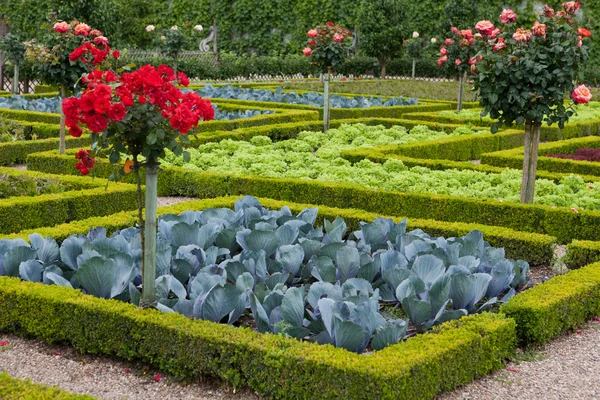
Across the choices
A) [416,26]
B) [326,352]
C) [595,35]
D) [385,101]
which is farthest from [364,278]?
[416,26]

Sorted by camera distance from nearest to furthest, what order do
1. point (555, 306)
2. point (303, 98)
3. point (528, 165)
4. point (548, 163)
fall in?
1. point (555, 306)
2. point (528, 165)
3. point (548, 163)
4. point (303, 98)

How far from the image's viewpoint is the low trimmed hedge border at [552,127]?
16156mm

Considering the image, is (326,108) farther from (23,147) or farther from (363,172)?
(23,147)

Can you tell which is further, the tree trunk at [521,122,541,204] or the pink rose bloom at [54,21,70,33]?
the pink rose bloom at [54,21,70,33]

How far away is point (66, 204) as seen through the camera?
27.8 ft

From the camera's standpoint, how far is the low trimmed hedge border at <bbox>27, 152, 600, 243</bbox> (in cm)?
813

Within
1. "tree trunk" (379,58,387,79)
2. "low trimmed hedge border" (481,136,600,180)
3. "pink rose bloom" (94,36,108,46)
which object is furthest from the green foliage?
"tree trunk" (379,58,387,79)

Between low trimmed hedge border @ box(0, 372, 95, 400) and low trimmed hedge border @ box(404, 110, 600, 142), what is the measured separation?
42.4 ft

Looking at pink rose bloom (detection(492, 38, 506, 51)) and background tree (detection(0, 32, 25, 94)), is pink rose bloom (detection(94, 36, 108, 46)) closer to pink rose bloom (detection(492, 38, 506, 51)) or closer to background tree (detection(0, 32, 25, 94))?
pink rose bloom (detection(492, 38, 506, 51))

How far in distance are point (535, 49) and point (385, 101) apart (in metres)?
12.1

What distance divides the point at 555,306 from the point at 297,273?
1.84 metres

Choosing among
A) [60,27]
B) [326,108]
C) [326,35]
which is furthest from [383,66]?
[60,27]

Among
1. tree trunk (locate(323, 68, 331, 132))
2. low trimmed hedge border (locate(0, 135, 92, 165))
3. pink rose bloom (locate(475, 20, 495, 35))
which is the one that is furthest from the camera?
tree trunk (locate(323, 68, 331, 132))

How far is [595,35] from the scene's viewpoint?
2855 cm
